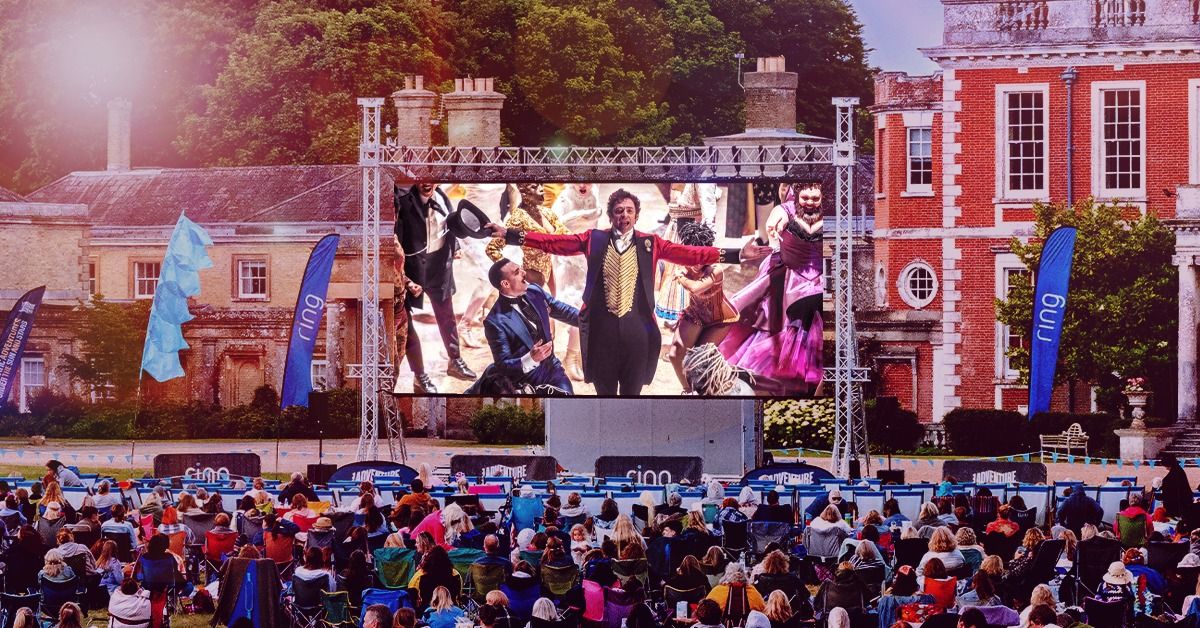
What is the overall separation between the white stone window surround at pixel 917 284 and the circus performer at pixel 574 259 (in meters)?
14.2

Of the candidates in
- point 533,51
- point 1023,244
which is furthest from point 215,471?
point 533,51

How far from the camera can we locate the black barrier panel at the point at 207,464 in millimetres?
35469

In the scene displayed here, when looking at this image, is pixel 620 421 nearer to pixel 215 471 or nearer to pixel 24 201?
pixel 215 471

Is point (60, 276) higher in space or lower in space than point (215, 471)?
higher

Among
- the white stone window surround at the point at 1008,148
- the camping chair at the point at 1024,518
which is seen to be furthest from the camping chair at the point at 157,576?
the white stone window surround at the point at 1008,148

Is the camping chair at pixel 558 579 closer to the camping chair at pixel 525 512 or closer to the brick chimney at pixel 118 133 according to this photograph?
the camping chair at pixel 525 512

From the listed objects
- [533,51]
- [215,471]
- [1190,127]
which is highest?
[533,51]

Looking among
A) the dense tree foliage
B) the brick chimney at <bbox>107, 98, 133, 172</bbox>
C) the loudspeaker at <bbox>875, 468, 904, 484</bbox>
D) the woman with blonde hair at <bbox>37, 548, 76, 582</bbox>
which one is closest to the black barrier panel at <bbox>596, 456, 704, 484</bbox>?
the loudspeaker at <bbox>875, 468, 904, 484</bbox>

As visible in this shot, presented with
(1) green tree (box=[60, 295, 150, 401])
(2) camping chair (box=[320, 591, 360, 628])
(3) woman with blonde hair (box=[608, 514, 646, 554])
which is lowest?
(2) camping chair (box=[320, 591, 360, 628])

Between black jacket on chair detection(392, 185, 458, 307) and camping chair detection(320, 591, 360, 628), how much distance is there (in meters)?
20.0

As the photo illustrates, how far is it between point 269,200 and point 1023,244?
2182cm

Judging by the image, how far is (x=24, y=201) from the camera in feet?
202

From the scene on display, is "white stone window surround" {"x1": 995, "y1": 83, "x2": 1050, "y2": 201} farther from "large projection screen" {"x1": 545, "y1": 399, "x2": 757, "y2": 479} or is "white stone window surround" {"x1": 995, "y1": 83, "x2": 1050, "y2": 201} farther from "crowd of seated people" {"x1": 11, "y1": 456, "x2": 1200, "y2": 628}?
"crowd of seated people" {"x1": 11, "y1": 456, "x2": 1200, "y2": 628}

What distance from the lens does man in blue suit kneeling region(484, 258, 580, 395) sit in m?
40.2
